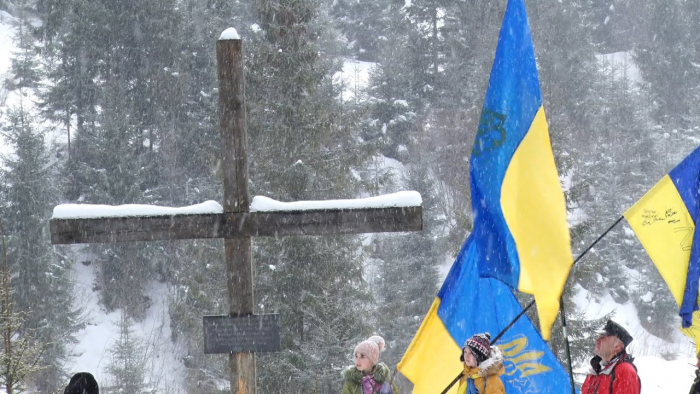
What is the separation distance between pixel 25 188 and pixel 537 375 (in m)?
24.2

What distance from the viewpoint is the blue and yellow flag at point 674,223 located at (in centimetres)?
562

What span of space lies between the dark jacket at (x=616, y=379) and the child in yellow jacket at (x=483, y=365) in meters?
0.71

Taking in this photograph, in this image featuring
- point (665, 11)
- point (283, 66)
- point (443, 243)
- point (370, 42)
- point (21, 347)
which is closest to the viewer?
point (21, 347)

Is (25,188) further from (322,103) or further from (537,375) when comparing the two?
(537,375)

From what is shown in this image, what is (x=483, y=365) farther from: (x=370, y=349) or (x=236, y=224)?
(x=236, y=224)

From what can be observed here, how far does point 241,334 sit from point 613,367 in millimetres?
2415

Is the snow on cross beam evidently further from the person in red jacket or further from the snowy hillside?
the snowy hillside

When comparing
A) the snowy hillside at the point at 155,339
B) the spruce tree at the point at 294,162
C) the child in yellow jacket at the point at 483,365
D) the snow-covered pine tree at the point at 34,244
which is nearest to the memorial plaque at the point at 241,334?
the child in yellow jacket at the point at 483,365

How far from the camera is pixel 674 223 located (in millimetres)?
5672

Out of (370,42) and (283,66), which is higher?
(370,42)

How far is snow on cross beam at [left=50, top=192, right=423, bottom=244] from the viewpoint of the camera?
5703 mm

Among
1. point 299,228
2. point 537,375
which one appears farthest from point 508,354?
point 299,228

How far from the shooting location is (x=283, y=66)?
1812cm

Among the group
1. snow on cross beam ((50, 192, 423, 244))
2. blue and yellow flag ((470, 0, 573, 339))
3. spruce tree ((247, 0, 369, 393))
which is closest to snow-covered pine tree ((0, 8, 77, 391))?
spruce tree ((247, 0, 369, 393))
